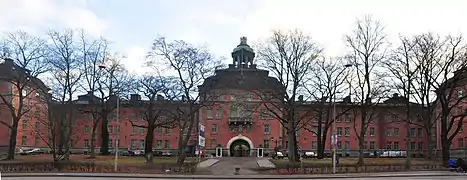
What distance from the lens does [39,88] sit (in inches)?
2156

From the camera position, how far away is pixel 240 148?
11019 cm

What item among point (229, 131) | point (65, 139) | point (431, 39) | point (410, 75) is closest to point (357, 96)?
point (410, 75)

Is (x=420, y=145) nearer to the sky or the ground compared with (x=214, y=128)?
nearer to the ground

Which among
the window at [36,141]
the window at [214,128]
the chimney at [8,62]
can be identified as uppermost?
the chimney at [8,62]

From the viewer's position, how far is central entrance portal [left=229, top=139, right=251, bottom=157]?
10862 centimetres

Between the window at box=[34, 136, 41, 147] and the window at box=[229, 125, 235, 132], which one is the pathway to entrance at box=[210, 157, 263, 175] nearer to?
the window at box=[229, 125, 235, 132]

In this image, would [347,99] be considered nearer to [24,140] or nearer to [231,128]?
[231,128]

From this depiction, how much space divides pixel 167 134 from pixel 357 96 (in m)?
66.0

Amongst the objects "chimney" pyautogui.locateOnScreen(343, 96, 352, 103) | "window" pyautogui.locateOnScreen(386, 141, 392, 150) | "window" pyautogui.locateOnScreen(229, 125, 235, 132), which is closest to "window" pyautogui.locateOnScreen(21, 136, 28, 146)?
"window" pyautogui.locateOnScreen(229, 125, 235, 132)

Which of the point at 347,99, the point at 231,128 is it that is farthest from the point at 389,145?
the point at 347,99

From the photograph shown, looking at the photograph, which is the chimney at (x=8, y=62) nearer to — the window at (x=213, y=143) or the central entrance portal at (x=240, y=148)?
the window at (x=213, y=143)

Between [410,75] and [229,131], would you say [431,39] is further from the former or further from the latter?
[229,131]

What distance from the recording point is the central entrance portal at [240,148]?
10862cm

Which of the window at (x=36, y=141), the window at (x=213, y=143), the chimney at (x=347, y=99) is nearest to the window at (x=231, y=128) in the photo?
the window at (x=213, y=143)
